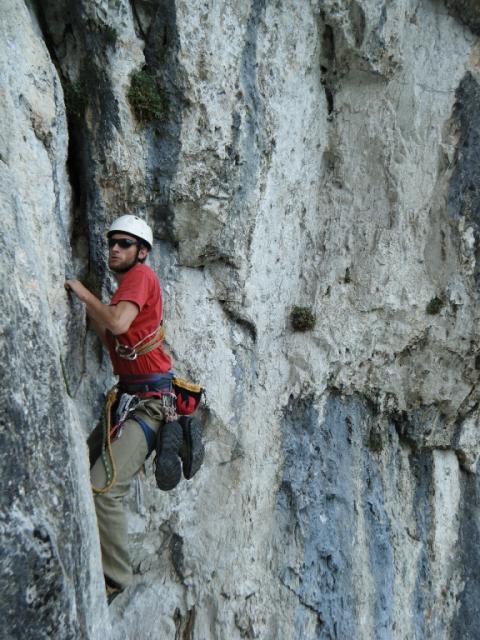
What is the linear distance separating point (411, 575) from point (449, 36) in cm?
910

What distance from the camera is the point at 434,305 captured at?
10.9 meters

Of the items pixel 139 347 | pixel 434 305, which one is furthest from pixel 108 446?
pixel 434 305

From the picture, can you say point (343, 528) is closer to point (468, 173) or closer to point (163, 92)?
point (468, 173)

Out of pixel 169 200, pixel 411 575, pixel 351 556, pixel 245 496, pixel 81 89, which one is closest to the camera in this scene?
pixel 81 89

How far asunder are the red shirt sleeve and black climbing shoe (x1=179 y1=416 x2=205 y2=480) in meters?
1.40

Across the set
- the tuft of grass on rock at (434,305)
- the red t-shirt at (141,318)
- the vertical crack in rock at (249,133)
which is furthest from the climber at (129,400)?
the tuft of grass on rock at (434,305)

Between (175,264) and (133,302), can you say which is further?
(175,264)

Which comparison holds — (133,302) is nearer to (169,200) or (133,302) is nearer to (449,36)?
(169,200)

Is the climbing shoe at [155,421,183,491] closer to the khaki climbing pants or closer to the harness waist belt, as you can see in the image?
the khaki climbing pants

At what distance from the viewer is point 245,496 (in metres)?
9.43

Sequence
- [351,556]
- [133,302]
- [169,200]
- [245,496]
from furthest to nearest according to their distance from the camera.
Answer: [351,556] → [245,496] → [169,200] → [133,302]

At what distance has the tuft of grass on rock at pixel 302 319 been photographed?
1016 cm

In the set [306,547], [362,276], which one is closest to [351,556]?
[306,547]

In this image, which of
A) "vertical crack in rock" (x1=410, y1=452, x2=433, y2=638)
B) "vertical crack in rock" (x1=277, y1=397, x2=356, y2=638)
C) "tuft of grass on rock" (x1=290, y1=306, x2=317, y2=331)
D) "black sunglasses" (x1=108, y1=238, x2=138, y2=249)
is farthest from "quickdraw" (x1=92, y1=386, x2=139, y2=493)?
"vertical crack in rock" (x1=410, y1=452, x2=433, y2=638)
